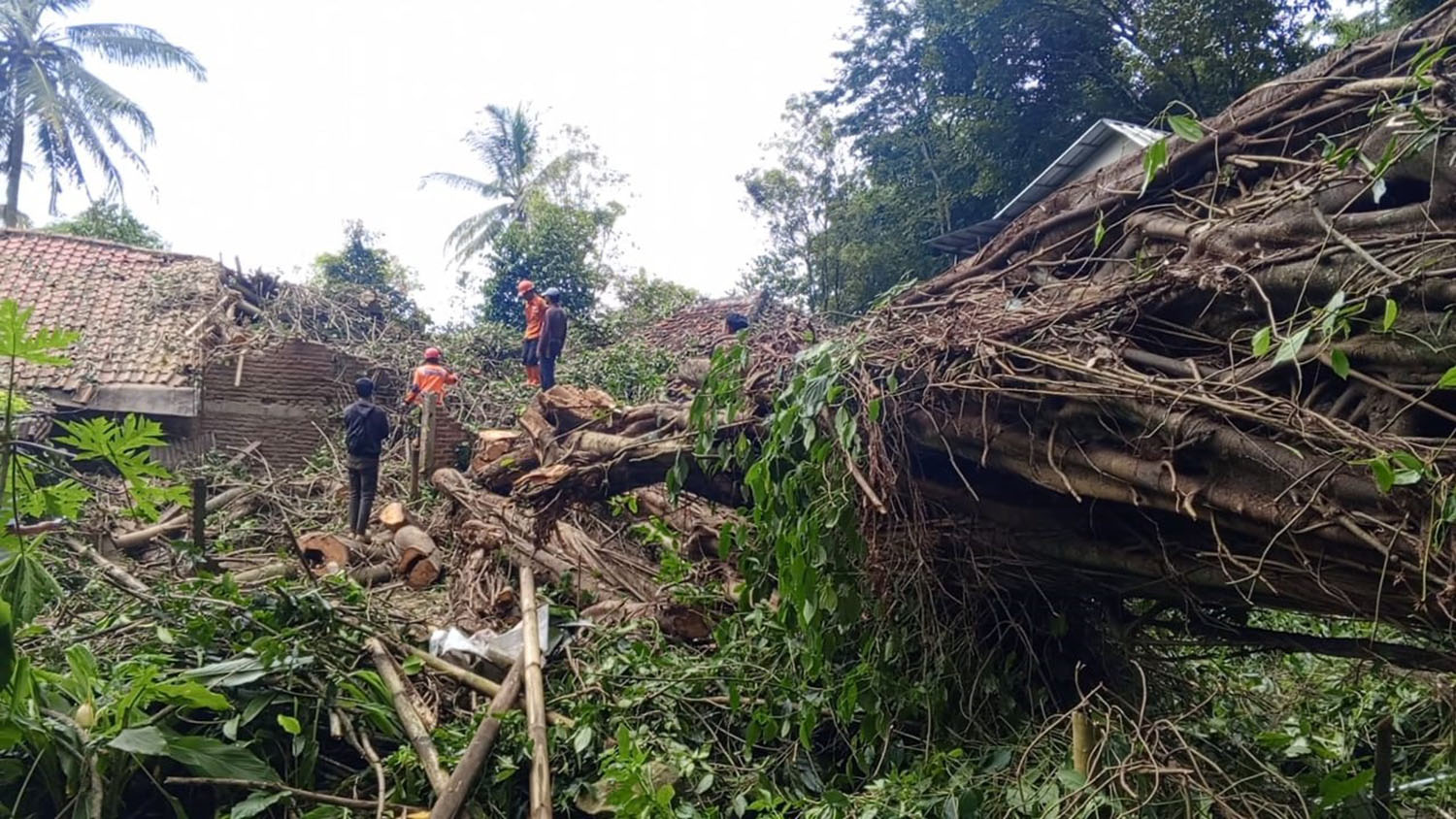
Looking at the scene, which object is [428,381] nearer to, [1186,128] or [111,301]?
[111,301]

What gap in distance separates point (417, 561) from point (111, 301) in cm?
922

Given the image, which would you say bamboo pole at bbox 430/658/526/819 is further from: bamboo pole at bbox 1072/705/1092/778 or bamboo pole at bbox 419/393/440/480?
bamboo pole at bbox 419/393/440/480

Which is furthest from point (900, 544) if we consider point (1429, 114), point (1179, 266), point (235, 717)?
point (235, 717)

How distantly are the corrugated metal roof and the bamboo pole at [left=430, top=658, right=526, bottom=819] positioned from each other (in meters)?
6.38

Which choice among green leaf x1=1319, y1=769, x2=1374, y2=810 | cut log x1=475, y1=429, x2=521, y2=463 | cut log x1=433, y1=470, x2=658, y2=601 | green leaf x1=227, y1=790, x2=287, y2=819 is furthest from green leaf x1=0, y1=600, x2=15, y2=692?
cut log x1=475, y1=429, x2=521, y2=463

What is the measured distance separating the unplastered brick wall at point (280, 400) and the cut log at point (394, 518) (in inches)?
143

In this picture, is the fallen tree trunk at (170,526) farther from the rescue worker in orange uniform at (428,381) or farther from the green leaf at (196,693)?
the green leaf at (196,693)

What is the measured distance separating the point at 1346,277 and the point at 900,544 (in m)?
1.95

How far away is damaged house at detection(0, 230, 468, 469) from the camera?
37.0 feet

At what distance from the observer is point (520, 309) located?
1741 centimetres

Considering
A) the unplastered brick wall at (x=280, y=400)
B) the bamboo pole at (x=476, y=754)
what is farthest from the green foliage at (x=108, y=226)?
the bamboo pole at (x=476, y=754)

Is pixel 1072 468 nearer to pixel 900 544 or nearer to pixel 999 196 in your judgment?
pixel 900 544

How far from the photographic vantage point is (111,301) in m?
13.4

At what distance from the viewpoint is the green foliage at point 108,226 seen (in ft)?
62.8
